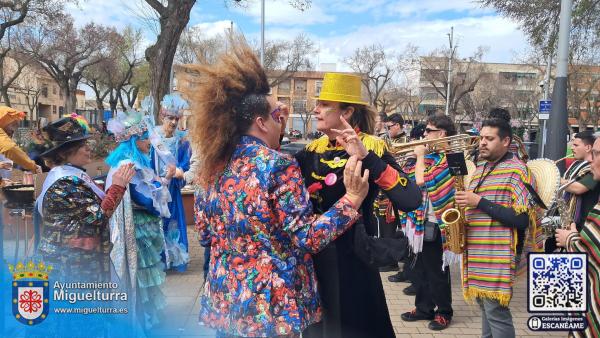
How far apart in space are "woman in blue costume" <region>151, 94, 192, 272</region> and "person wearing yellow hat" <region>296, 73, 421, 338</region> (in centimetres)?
303

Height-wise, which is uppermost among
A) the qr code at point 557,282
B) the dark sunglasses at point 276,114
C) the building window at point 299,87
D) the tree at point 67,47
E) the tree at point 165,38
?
the building window at point 299,87

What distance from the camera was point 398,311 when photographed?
462cm

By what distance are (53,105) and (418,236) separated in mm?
70029

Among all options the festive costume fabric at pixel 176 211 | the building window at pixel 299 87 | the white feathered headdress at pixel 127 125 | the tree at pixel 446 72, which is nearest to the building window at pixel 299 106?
the building window at pixel 299 87

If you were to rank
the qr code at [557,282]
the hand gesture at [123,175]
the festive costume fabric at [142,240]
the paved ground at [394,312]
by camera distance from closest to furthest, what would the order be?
the qr code at [557,282], the hand gesture at [123,175], the festive costume fabric at [142,240], the paved ground at [394,312]

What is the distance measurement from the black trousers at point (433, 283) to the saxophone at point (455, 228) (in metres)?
1.14

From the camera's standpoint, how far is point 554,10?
10062 mm

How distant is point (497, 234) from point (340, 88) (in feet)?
5.38

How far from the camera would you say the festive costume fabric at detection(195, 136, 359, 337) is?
5.87 ft

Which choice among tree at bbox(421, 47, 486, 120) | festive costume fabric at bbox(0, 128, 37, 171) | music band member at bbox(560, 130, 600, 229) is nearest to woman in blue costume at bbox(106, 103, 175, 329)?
festive costume fabric at bbox(0, 128, 37, 171)

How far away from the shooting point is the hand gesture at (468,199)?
3.02 metres

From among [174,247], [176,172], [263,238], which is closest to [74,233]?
[263,238]

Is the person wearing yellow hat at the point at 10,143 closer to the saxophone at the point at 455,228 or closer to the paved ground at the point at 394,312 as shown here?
the paved ground at the point at 394,312

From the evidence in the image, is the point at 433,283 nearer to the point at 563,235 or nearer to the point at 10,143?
the point at 563,235
